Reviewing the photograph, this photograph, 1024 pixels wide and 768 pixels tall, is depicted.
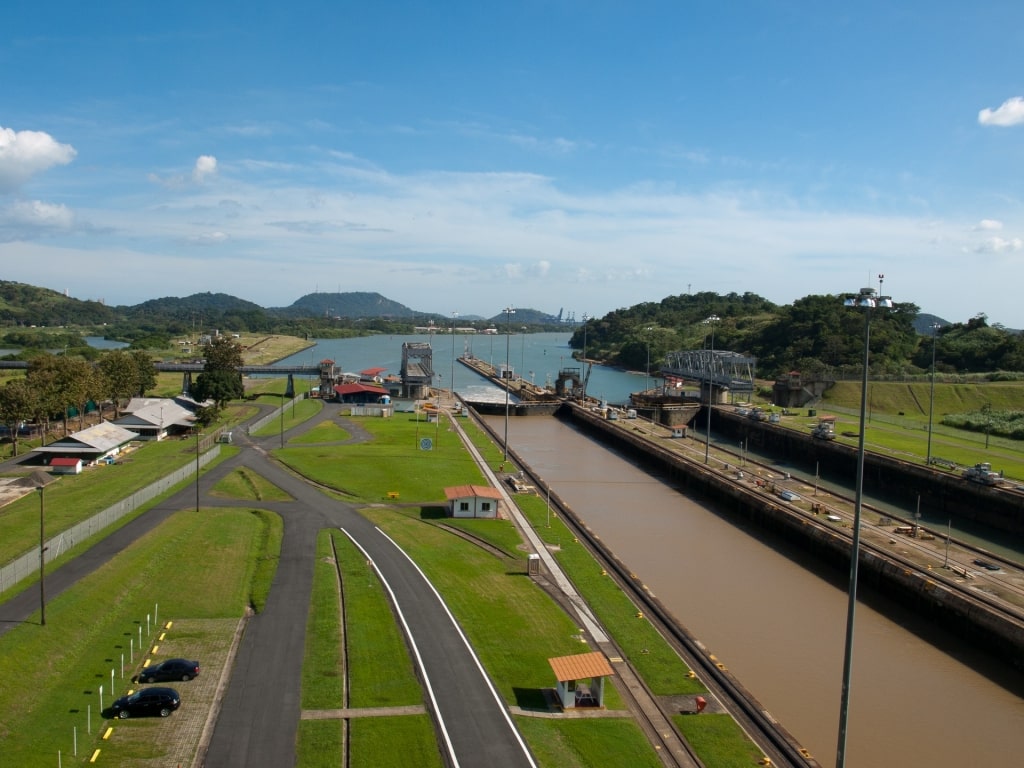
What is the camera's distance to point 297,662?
21.3 meters

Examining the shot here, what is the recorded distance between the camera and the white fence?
26.4 metres

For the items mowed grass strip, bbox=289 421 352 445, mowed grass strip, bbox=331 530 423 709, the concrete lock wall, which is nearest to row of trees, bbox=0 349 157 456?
mowed grass strip, bbox=289 421 352 445

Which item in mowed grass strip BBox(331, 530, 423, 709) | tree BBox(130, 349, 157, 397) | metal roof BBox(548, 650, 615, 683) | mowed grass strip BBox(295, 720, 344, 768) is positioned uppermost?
tree BBox(130, 349, 157, 397)

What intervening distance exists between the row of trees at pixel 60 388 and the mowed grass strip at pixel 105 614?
926 inches

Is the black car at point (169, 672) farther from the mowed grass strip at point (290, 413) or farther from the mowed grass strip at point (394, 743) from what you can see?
the mowed grass strip at point (290, 413)

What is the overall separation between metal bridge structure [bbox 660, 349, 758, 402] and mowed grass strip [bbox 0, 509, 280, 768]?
5949 cm

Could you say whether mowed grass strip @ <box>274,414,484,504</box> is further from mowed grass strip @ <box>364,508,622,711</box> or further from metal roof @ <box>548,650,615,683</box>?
metal roof @ <box>548,650,615,683</box>

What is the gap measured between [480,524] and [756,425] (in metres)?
47.3

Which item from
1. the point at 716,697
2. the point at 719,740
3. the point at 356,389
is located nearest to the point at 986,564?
the point at 716,697

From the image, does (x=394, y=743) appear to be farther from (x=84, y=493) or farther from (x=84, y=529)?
(x=84, y=493)

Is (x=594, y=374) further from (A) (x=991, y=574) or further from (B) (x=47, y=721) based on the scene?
(B) (x=47, y=721)

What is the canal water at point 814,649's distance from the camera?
2034 centimetres

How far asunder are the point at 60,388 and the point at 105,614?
3878 centimetres

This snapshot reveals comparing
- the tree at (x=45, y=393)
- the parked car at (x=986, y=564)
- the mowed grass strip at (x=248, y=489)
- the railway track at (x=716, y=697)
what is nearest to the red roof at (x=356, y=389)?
the tree at (x=45, y=393)
